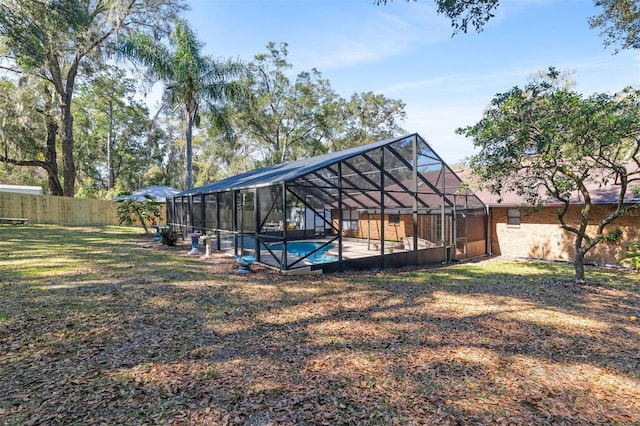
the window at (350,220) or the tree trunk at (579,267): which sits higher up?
the window at (350,220)

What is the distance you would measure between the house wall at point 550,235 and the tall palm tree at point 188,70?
15348 millimetres

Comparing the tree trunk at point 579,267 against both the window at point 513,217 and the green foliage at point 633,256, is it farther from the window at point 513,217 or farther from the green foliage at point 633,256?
the window at point 513,217

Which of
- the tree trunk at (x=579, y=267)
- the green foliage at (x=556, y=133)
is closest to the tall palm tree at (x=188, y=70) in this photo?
the green foliage at (x=556, y=133)

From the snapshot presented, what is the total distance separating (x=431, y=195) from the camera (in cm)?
1146

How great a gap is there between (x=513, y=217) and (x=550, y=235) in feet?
4.78

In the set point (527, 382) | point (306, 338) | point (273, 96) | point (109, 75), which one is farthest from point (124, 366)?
point (109, 75)

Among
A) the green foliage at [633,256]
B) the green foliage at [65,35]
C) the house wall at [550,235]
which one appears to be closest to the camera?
the green foliage at [65,35]

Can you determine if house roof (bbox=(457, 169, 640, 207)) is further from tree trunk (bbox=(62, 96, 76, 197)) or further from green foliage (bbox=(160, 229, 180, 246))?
tree trunk (bbox=(62, 96, 76, 197))

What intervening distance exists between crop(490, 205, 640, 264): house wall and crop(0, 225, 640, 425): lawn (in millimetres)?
5326

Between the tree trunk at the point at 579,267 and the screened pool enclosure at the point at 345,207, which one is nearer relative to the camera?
the tree trunk at the point at 579,267

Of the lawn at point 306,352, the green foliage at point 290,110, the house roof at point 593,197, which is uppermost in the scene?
the green foliage at point 290,110

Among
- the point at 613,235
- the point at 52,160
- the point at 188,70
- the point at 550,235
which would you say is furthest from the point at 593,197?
the point at 52,160

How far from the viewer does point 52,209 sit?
65.8ft

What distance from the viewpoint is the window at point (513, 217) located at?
1315 cm
